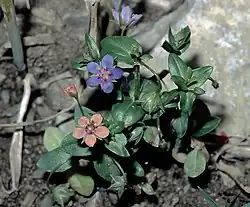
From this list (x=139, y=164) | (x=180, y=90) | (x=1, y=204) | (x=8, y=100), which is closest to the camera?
(x=180, y=90)

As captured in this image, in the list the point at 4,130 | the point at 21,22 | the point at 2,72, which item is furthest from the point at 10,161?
the point at 21,22

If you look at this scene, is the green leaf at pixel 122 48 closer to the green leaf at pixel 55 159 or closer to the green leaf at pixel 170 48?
the green leaf at pixel 170 48

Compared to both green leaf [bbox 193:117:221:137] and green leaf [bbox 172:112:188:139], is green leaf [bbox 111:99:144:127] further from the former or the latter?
green leaf [bbox 193:117:221:137]

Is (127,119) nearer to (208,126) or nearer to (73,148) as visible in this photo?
(73,148)

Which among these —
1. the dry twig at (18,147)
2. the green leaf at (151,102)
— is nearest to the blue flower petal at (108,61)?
the green leaf at (151,102)

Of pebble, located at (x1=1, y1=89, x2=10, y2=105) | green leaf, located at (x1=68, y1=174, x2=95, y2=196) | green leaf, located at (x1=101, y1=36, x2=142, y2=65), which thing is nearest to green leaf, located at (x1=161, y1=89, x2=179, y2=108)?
green leaf, located at (x1=101, y1=36, x2=142, y2=65)

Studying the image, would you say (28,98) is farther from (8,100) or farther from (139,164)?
(139,164)
